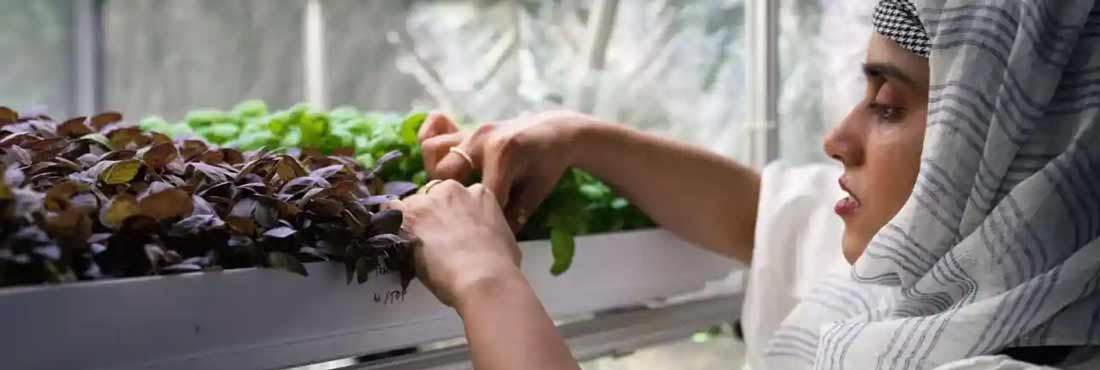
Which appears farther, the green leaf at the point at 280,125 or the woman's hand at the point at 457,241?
the green leaf at the point at 280,125

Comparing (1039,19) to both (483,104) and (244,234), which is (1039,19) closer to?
(244,234)

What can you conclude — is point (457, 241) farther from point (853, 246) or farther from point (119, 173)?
point (853, 246)

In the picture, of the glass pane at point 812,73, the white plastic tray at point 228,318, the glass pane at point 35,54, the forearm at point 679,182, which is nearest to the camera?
the white plastic tray at point 228,318

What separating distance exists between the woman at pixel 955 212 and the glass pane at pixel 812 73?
479 mm

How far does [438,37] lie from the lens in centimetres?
186

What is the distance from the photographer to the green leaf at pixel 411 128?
99 centimetres

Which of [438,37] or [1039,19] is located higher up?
[1039,19]

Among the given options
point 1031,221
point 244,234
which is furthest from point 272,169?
point 1031,221

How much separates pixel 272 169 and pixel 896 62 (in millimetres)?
516

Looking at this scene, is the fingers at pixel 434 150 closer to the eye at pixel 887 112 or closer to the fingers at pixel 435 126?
the fingers at pixel 435 126

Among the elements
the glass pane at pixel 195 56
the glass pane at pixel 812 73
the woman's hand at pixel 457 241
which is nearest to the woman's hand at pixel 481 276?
the woman's hand at pixel 457 241

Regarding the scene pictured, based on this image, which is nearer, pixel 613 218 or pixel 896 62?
pixel 896 62

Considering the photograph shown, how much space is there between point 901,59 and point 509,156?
36 cm

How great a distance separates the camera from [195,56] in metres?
2.03
